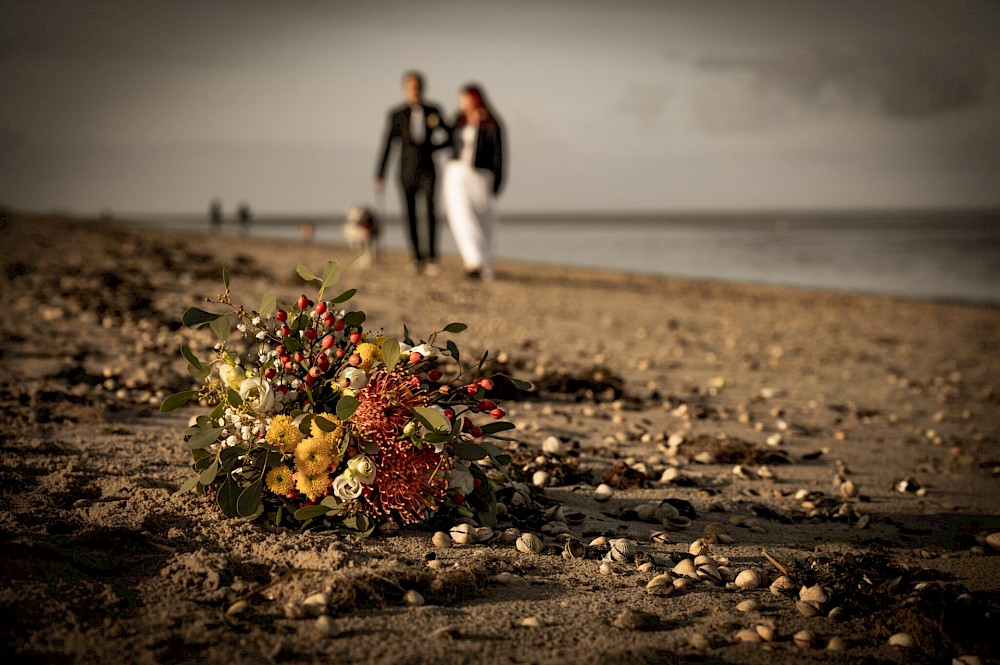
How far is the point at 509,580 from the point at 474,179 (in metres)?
10.7

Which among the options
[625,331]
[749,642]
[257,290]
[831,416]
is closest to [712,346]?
[625,331]

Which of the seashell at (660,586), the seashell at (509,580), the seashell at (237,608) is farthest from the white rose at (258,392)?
the seashell at (660,586)

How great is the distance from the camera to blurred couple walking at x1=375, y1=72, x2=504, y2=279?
41.3 feet

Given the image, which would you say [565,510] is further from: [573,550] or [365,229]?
[365,229]

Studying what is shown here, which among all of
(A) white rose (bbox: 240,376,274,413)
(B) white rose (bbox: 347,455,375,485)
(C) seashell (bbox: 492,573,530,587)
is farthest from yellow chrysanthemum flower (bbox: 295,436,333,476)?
(C) seashell (bbox: 492,573,530,587)

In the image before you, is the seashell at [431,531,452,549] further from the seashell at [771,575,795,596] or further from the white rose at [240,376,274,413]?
the seashell at [771,575,795,596]

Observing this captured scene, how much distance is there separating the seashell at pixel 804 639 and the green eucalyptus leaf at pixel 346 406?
71.9 inches

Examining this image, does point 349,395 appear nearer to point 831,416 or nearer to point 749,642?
point 749,642

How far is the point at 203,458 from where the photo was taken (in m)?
3.39

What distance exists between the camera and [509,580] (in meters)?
3.10

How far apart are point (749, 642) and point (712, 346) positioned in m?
7.06

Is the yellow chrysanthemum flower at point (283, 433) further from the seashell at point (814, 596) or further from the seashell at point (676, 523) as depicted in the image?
the seashell at point (814, 596)

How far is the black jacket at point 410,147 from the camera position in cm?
1262

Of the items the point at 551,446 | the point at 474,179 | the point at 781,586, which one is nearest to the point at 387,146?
the point at 474,179
